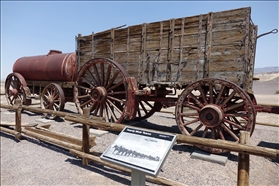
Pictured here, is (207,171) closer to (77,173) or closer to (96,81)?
(77,173)

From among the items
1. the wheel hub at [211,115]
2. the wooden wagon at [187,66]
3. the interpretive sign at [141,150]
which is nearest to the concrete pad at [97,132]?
the wooden wagon at [187,66]

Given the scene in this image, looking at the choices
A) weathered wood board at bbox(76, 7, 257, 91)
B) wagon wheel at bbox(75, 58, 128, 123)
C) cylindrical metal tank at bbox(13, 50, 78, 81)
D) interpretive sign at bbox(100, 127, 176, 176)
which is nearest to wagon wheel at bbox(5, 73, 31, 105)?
cylindrical metal tank at bbox(13, 50, 78, 81)

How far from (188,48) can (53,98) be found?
18.9ft

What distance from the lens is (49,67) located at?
28.7ft

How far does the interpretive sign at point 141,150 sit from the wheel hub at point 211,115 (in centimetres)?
249

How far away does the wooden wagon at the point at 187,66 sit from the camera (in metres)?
4.36

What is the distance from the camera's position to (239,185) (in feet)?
8.57

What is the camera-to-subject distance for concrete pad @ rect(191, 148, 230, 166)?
13.5 ft

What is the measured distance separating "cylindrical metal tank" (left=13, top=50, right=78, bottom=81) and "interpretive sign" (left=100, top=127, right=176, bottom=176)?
569cm

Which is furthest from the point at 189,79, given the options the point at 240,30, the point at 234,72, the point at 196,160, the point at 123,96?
the point at 123,96

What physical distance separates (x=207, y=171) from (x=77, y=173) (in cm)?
244

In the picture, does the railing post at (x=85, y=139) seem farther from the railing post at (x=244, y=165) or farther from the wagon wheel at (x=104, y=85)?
the railing post at (x=244, y=165)

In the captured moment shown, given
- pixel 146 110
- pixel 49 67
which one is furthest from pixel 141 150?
Result: pixel 49 67

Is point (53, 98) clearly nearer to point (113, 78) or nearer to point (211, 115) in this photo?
point (113, 78)
